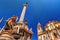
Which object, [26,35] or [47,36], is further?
[47,36]

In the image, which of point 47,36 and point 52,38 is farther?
point 47,36

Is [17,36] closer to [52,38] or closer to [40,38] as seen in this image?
[52,38]

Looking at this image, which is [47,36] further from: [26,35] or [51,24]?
[26,35]

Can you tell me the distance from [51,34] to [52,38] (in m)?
2.47

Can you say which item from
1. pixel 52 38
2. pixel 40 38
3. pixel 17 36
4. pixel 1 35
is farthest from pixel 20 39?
pixel 40 38

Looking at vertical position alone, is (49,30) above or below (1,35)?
above

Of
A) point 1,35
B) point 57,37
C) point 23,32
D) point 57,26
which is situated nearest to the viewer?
point 1,35

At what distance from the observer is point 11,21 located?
3494 cm

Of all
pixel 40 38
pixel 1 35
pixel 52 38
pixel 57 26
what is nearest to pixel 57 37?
pixel 52 38

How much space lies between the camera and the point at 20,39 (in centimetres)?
2645

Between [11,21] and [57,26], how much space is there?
24.8 meters

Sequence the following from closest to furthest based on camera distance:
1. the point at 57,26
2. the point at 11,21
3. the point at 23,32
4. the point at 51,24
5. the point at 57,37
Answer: the point at 23,32, the point at 11,21, the point at 57,37, the point at 57,26, the point at 51,24

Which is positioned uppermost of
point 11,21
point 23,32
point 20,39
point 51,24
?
point 51,24

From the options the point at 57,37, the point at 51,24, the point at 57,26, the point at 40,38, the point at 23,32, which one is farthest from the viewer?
the point at 40,38
